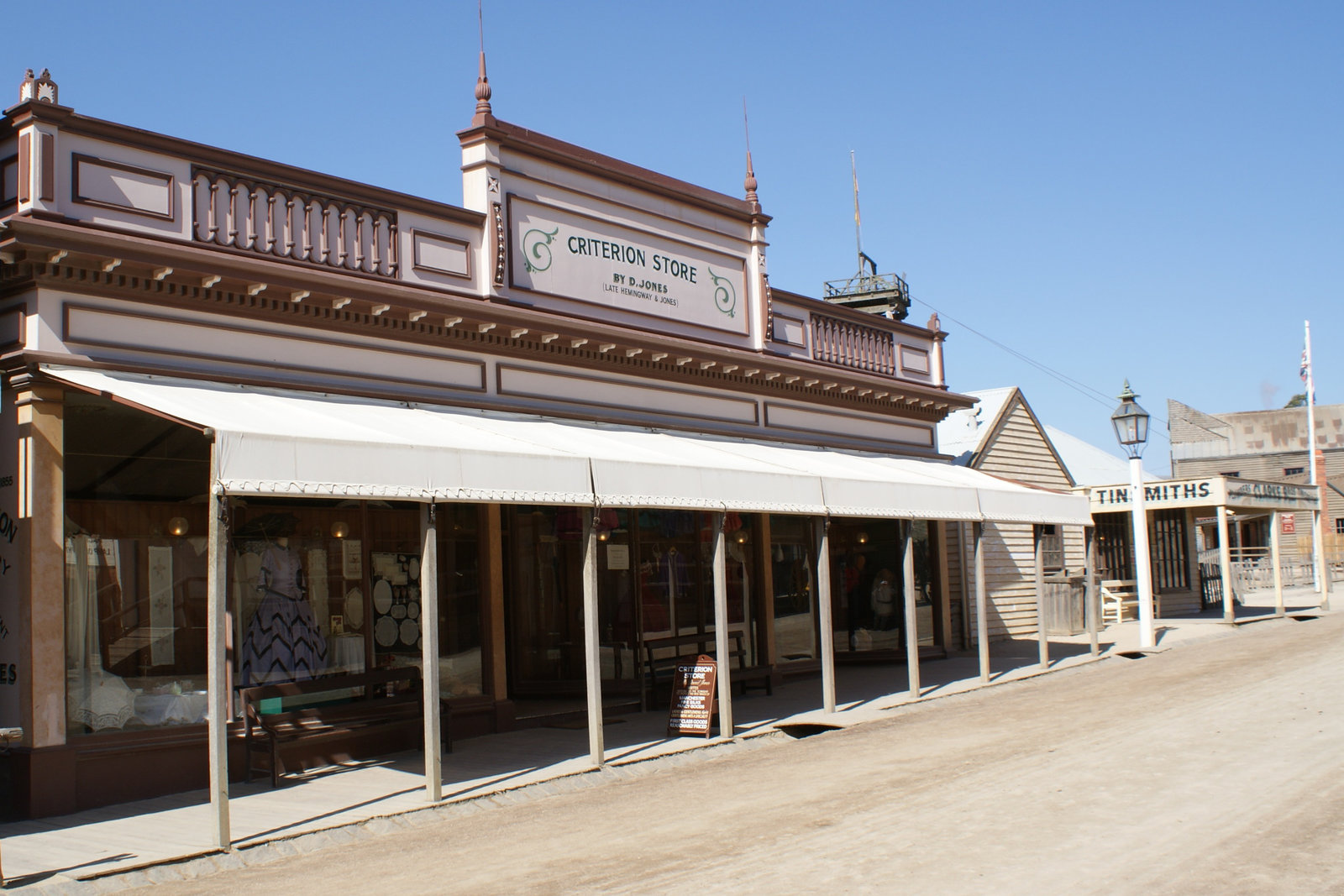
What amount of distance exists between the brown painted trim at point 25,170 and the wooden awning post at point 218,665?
2752mm

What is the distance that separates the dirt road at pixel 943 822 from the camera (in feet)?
19.0

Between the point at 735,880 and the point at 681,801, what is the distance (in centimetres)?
235

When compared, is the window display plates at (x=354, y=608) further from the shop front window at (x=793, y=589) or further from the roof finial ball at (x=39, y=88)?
the shop front window at (x=793, y=589)

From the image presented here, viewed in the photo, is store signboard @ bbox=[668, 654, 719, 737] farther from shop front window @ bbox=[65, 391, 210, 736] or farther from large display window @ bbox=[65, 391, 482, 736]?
shop front window @ bbox=[65, 391, 210, 736]

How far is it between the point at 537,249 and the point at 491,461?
13.1 feet

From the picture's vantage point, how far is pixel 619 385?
13.0m

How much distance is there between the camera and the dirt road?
580 cm

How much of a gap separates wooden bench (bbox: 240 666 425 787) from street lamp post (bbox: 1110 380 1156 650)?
12.2m

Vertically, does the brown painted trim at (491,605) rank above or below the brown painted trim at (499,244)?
below

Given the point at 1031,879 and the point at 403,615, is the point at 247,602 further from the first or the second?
the point at 1031,879

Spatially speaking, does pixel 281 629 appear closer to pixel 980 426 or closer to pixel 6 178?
pixel 6 178

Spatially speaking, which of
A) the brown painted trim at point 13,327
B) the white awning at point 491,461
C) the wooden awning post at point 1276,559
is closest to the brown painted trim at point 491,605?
the white awning at point 491,461

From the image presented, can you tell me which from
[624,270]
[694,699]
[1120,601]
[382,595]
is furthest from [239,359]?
Result: [1120,601]

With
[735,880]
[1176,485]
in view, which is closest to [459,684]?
[735,880]
